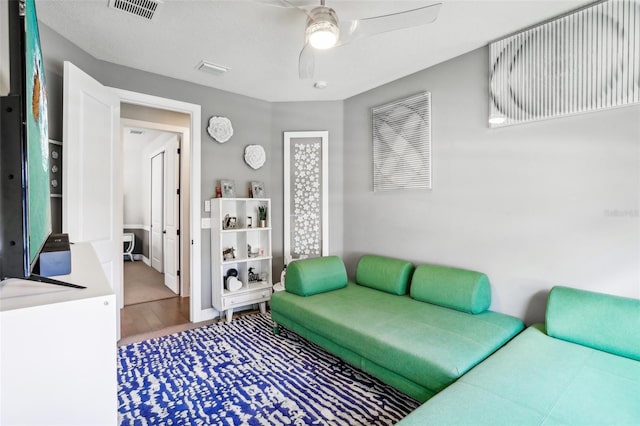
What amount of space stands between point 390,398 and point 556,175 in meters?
1.86

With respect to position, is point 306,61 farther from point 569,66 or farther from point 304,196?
point 304,196

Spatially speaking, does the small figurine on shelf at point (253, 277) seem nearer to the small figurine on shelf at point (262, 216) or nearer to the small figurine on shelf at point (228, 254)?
the small figurine on shelf at point (228, 254)

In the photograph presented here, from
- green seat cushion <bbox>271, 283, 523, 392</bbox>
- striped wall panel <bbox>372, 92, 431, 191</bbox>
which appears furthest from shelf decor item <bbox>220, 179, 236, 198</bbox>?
striped wall panel <bbox>372, 92, 431, 191</bbox>

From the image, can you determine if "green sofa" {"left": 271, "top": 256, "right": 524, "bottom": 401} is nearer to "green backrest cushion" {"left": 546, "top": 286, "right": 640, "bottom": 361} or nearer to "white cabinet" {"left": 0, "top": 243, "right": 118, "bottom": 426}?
"green backrest cushion" {"left": 546, "top": 286, "right": 640, "bottom": 361}

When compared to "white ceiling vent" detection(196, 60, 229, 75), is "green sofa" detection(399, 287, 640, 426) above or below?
below

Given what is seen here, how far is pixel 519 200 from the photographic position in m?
2.30

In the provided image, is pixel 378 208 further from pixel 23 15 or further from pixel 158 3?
pixel 23 15

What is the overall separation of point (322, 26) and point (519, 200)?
1.83 m

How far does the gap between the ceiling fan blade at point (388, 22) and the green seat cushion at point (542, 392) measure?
187 centimetres

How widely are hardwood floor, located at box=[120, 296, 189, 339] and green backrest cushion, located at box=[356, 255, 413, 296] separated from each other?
2.00 m

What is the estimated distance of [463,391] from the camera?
1.42m

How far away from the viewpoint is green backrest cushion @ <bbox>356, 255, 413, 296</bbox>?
2855 millimetres

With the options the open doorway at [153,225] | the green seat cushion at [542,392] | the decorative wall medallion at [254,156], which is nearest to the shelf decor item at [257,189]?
the decorative wall medallion at [254,156]

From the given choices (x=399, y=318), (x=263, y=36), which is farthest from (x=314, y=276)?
(x=263, y=36)
